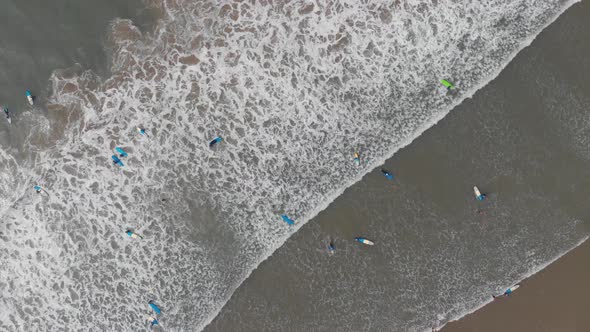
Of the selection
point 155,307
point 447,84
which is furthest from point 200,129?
point 447,84

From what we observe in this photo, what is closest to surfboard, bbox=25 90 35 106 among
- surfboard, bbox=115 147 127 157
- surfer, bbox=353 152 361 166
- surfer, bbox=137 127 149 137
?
surfboard, bbox=115 147 127 157

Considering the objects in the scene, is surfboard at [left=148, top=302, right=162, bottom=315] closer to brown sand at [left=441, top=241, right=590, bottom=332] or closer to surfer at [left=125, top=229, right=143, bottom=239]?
surfer at [left=125, top=229, right=143, bottom=239]

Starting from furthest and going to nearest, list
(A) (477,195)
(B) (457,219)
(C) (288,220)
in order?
(C) (288,220) < (B) (457,219) < (A) (477,195)

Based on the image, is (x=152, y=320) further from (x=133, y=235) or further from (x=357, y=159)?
(x=357, y=159)

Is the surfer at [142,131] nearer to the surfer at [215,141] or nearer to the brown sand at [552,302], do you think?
the surfer at [215,141]

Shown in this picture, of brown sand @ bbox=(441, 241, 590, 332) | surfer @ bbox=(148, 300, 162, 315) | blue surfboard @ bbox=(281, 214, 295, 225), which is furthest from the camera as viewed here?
surfer @ bbox=(148, 300, 162, 315)

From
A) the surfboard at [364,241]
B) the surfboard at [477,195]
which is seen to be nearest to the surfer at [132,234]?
the surfboard at [364,241]

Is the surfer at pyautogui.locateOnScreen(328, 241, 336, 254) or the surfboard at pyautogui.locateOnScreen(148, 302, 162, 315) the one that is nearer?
the surfer at pyautogui.locateOnScreen(328, 241, 336, 254)
